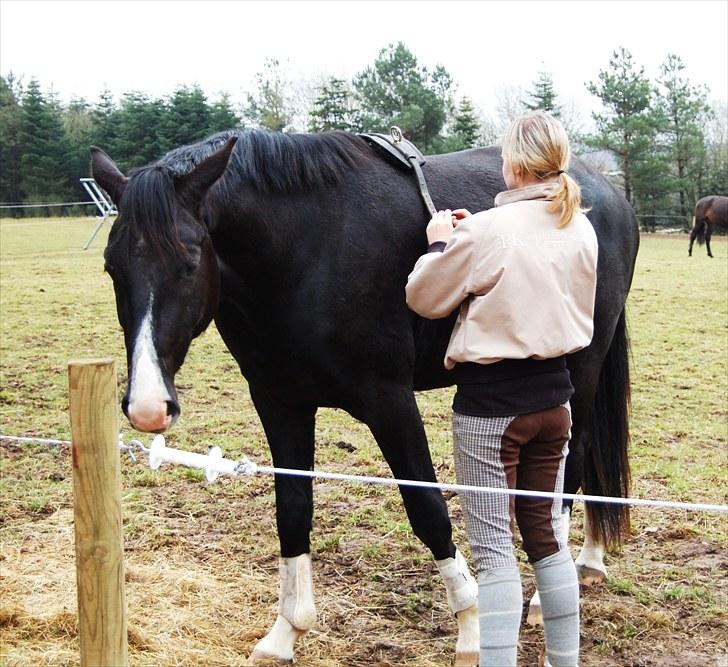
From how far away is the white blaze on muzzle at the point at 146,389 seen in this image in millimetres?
2227

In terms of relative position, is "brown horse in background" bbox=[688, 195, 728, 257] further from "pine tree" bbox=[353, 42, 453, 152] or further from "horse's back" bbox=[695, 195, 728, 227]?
"pine tree" bbox=[353, 42, 453, 152]

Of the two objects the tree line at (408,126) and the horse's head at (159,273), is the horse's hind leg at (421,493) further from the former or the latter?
the tree line at (408,126)

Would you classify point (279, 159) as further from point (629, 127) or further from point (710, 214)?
point (629, 127)

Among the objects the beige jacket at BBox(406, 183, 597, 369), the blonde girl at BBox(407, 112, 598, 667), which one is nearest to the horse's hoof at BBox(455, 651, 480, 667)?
the blonde girl at BBox(407, 112, 598, 667)

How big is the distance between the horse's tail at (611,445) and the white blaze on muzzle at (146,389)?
2.37m

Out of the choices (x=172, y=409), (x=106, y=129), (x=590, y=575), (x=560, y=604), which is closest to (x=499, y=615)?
(x=560, y=604)

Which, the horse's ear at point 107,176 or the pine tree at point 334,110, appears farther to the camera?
the pine tree at point 334,110

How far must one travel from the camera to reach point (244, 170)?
2.98 m

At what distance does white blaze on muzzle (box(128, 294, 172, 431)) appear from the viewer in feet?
7.30

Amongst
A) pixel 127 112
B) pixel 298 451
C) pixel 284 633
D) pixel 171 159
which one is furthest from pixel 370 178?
pixel 127 112

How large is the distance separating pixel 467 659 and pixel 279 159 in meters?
2.06

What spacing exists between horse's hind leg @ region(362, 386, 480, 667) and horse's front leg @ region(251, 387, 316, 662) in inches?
16.1

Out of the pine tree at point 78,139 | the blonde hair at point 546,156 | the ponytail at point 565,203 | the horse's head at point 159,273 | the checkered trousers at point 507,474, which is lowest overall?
the pine tree at point 78,139

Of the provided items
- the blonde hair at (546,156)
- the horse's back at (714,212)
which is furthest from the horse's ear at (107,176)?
the horse's back at (714,212)
